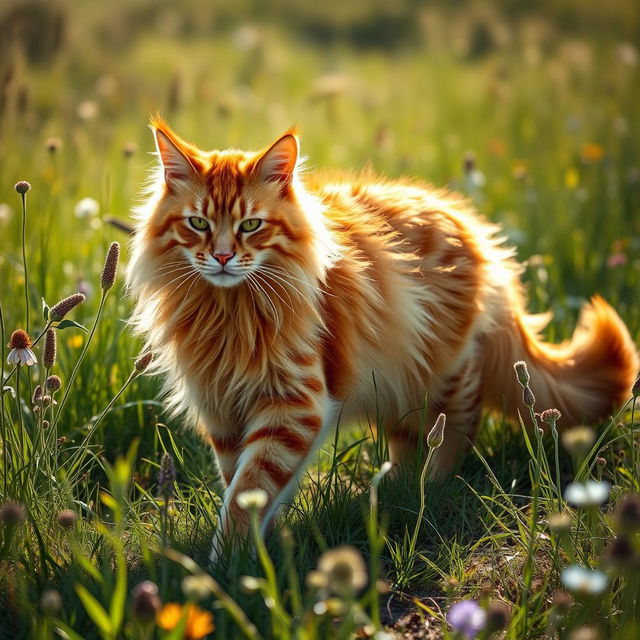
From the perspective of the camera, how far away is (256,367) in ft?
9.59

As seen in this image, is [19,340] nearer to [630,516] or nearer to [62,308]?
[62,308]

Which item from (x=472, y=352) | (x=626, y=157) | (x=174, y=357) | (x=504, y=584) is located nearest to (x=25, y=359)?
(x=174, y=357)

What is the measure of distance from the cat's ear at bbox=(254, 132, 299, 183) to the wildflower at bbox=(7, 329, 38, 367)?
101cm

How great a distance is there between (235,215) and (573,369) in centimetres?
165

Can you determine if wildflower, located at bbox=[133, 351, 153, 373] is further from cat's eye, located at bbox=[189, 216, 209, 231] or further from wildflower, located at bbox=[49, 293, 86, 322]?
cat's eye, located at bbox=[189, 216, 209, 231]

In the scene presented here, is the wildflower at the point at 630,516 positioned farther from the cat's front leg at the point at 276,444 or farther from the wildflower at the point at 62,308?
the wildflower at the point at 62,308

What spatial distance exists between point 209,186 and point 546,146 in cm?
455

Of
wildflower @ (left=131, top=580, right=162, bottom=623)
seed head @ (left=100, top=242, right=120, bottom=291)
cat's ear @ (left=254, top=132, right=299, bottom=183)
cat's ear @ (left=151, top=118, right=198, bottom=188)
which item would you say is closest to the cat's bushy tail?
cat's ear @ (left=254, top=132, right=299, bottom=183)

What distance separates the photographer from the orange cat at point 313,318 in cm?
288

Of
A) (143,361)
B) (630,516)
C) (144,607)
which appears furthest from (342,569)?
(143,361)

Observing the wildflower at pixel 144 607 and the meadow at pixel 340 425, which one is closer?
the wildflower at pixel 144 607

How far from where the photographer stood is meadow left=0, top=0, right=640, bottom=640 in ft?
6.89

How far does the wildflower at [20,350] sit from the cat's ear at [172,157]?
898mm

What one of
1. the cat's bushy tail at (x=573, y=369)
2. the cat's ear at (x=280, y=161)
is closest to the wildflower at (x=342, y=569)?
the cat's ear at (x=280, y=161)
